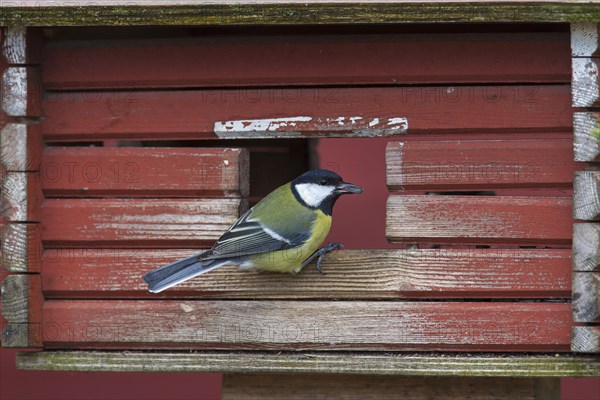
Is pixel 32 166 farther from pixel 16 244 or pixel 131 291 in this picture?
pixel 131 291

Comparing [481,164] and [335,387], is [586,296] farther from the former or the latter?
[335,387]

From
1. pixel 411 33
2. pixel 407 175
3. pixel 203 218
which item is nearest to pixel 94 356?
pixel 203 218

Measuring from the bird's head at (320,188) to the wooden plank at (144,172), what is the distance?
0.77ft

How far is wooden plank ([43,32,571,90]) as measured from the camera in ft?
10.9

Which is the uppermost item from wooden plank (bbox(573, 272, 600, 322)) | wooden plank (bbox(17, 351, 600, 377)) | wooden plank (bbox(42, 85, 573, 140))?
wooden plank (bbox(42, 85, 573, 140))

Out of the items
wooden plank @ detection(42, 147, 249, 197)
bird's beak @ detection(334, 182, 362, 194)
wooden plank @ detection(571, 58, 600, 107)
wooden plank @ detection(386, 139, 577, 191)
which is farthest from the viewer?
bird's beak @ detection(334, 182, 362, 194)

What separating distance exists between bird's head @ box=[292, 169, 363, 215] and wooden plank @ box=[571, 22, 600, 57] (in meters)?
0.83

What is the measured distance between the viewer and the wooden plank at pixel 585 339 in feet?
10.7

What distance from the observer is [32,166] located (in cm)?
340

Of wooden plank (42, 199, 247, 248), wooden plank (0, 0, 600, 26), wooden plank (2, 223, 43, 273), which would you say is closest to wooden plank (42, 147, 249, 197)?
wooden plank (42, 199, 247, 248)

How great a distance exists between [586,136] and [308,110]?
821 mm

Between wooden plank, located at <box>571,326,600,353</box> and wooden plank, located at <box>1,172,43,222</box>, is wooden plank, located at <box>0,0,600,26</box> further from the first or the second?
wooden plank, located at <box>571,326,600,353</box>

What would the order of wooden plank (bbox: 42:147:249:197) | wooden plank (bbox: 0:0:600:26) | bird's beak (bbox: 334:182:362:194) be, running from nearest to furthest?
1. wooden plank (bbox: 0:0:600:26)
2. wooden plank (bbox: 42:147:249:197)
3. bird's beak (bbox: 334:182:362:194)

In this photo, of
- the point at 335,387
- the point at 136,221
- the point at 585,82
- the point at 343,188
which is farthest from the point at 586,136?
the point at 136,221
